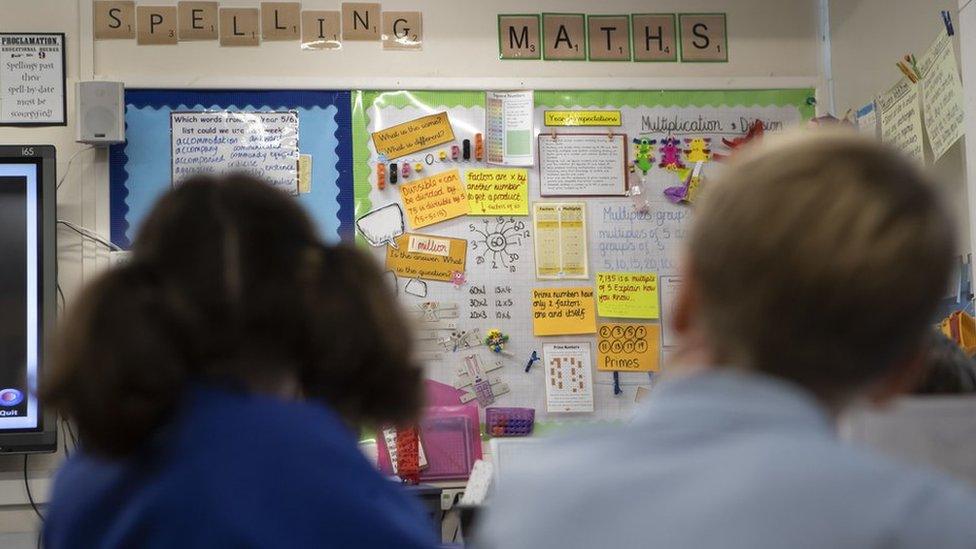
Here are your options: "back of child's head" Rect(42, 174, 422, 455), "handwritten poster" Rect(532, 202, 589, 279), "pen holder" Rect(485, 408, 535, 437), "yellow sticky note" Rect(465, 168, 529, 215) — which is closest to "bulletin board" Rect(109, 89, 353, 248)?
"yellow sticky note" Rect(465, 168, 529, 215)

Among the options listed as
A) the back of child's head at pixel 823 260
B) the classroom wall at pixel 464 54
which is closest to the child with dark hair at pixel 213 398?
the back of child's head at pixel 823 260

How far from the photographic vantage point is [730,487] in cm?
65

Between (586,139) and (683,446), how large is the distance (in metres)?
2.67

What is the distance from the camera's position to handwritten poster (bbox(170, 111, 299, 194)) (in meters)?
3.20

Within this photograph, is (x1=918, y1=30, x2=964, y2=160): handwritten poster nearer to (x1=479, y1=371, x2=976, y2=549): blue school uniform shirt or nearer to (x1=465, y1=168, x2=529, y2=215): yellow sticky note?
(x1=465, y1=168, x2=529, y2=215): yellow sticky note

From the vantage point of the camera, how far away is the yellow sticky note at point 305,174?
322cm

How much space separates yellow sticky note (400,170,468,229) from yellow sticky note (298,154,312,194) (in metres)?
0.26

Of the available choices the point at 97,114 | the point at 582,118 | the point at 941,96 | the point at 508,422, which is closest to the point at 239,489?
the point at 941,96

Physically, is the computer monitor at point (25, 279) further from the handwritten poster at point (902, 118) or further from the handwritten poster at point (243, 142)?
the handwritten poster at point (902, 118)

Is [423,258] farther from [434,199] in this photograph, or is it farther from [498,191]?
[498,191]

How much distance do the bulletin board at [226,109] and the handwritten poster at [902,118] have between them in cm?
144

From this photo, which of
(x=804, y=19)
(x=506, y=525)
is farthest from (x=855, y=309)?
(x=804, y=19)

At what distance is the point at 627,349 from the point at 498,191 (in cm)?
58

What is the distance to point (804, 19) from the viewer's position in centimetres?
346
